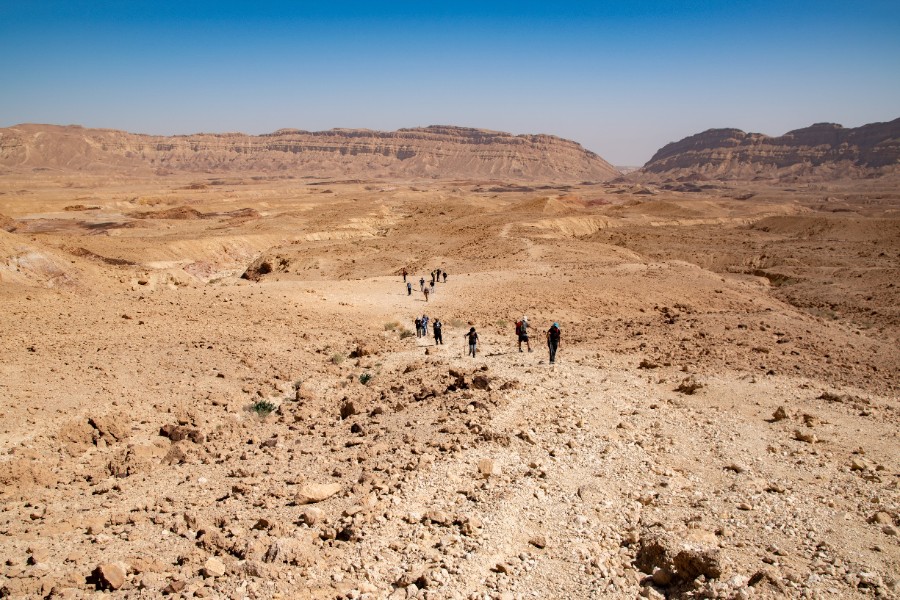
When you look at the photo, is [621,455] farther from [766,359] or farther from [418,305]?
[418,305]

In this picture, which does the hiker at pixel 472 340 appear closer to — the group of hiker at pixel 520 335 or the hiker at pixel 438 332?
the group of hiker at pixel 520 335

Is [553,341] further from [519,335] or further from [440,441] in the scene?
[440,441]

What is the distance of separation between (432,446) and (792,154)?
580 ft

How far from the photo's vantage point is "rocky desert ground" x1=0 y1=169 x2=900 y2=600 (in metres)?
5.88

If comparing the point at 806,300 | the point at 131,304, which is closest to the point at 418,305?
the point at 131,304

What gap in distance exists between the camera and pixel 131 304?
1752 centimetres

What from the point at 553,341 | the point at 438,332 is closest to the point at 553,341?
the point at 553,341

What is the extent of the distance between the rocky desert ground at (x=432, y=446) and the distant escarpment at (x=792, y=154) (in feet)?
469

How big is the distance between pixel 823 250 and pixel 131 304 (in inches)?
1707

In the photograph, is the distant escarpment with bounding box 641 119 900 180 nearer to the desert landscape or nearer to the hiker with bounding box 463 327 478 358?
the desert landscape

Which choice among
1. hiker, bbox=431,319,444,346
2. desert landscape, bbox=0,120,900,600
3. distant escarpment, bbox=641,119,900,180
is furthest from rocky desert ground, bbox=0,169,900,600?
distant escarpment, bbox=641,119,900,180

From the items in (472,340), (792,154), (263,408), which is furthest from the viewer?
(792,154)

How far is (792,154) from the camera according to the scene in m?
154

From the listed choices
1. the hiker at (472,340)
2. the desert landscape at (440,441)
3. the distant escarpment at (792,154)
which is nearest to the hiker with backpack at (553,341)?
the desert landscape at (440,441)
